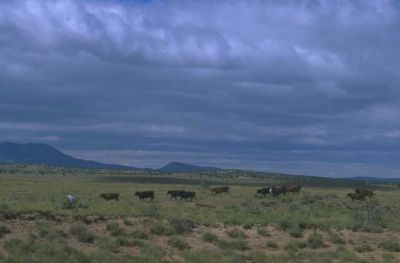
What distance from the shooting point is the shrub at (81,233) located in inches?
1082

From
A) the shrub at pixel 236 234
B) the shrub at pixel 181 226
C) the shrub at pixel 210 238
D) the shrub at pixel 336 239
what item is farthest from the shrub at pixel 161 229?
the shrub at pixel 336 239

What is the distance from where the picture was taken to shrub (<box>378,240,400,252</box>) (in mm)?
29391

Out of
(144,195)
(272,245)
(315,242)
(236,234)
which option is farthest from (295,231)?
(144,195)

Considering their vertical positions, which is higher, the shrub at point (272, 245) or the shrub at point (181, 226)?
the shrub at point (181, 226)

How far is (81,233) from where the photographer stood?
27.8m

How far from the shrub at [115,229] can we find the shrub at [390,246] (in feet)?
38.1

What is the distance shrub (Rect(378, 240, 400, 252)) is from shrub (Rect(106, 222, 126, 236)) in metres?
11.6

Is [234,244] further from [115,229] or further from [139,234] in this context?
[115,229]

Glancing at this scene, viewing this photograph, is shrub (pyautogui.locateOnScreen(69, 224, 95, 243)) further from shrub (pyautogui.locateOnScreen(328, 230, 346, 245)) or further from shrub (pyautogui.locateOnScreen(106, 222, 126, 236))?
shrub (pyautogui.locateOnScreen(328, 230, 346, 245))

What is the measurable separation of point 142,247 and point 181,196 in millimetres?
28567

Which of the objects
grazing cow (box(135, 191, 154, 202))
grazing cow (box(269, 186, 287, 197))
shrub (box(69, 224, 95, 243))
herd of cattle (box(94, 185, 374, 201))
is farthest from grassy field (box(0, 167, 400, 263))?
grazing cow (box(269, 186, 287, 197))

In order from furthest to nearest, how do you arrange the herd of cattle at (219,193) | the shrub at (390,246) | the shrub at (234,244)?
the herd of cattle at (219,193), the shrub at (390,246), the shrub at (234,244)

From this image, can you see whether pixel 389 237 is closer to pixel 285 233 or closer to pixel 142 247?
pixel 285 233

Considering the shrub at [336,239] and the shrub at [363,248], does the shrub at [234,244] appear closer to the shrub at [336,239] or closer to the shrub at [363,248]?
the shrub at [336,239]
